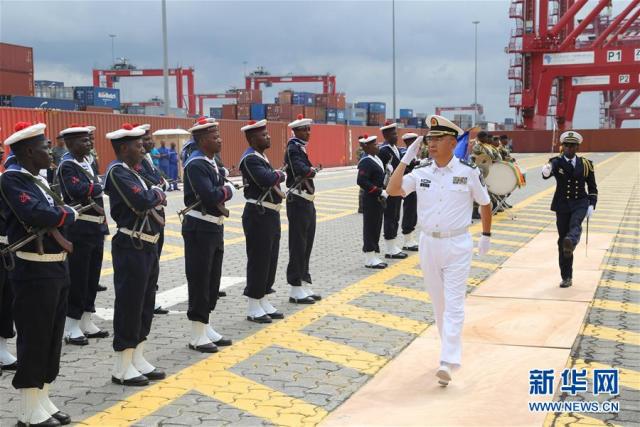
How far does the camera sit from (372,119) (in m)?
84.8

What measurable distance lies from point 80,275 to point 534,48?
60835mm

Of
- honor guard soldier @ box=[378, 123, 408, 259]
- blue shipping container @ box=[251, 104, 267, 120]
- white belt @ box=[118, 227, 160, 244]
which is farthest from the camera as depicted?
blue shipping container @ box=[251, 104, 267, 120]

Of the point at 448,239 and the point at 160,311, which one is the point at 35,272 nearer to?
the point at 448,239

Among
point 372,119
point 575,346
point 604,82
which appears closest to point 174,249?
point 575,346

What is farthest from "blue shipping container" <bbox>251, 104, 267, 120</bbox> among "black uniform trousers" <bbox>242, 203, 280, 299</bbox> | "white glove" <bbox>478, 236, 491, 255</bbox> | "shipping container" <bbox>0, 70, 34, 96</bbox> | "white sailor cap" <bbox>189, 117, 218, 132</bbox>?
"white glove" <bbox>478, 236, 491, 255</bbox>

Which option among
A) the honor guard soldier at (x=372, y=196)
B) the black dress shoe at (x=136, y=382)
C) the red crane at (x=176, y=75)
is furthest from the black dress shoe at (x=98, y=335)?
the red crane at (x=176, y=75)

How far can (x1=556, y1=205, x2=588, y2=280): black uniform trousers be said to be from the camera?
9469mm

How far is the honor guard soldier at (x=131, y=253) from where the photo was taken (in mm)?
5914

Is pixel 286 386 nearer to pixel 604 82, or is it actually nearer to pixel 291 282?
pixel 291 282

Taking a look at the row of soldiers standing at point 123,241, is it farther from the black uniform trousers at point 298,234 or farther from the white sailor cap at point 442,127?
the white sailor cap at point 442,127

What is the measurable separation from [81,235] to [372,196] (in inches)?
196

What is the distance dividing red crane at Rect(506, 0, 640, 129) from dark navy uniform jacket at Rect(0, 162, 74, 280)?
5959 centimetres

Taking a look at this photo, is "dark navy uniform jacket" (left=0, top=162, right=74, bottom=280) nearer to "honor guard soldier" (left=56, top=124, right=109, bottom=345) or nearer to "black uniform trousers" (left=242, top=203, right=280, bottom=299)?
"honor guard soldier" (left=56, top=124, right=109, bottom=345)

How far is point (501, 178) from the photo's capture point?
17812 millimetres
